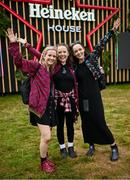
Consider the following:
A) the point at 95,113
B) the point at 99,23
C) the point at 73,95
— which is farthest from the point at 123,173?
the point at 99,23

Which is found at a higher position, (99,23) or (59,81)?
(99,23)

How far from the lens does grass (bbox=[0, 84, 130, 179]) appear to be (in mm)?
4051

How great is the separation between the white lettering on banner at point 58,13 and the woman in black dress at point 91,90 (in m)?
6.40

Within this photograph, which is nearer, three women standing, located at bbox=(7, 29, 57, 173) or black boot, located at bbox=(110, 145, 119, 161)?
three women standing, located at bbox=(7, 29, 57, 173)

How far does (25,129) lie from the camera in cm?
625

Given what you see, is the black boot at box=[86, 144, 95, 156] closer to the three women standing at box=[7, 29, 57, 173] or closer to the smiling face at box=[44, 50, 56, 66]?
the three women standing at box=[7, 29, 57, 173]

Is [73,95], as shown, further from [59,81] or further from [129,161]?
[129,161]

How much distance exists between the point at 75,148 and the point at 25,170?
3.61 ft

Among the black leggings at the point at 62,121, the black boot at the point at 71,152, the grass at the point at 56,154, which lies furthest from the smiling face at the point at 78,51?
the grass at the point at 56,154

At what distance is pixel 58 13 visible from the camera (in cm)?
1080

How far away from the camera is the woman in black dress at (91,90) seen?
4.35 meters

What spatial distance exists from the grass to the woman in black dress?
310 mm

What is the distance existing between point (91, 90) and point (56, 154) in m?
1.16

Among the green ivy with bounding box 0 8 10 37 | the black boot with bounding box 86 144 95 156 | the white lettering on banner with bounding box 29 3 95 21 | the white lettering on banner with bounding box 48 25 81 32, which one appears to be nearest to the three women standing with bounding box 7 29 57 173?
the black boot with bounding box 86 144 95 156
